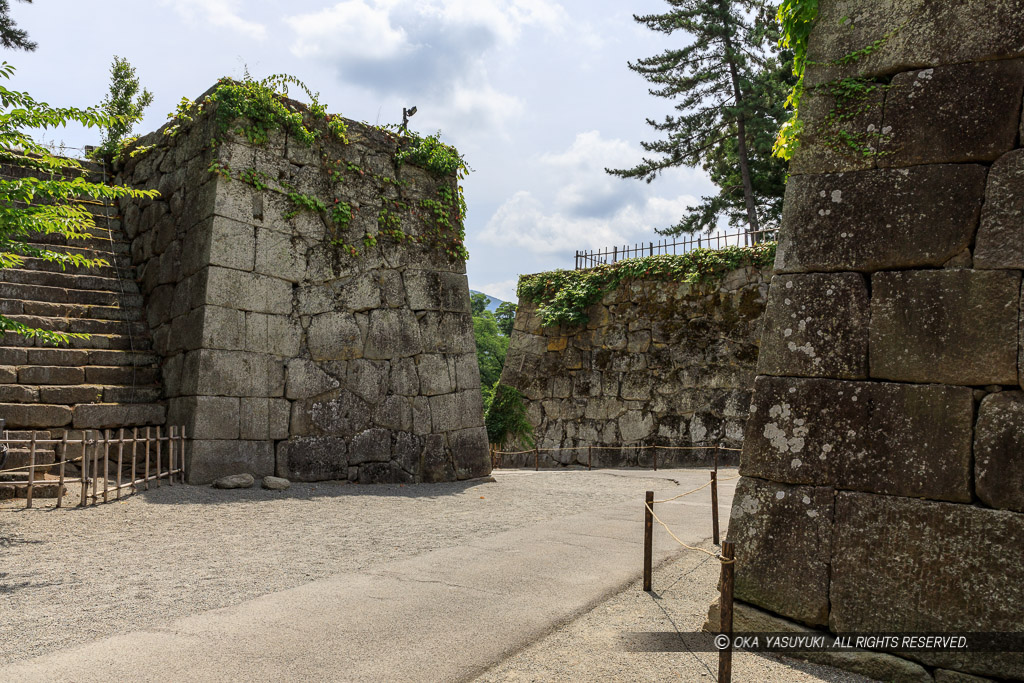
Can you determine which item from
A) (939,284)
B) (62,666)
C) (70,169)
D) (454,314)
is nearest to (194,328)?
(454,314)

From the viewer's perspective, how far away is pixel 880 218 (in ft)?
11.9

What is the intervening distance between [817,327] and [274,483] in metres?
6.51

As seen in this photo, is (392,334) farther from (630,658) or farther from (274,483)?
(630,658)

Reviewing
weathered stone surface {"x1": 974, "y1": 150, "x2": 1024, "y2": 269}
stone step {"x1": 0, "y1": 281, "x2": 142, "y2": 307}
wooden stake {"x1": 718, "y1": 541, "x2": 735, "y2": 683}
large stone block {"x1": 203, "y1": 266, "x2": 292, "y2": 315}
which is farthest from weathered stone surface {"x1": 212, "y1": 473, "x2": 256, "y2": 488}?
weathered stone surface {"x1": 974, "y1": 150, "x2": 1024, "y2": 269}

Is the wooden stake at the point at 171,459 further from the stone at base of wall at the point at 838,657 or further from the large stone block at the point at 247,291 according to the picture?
the stone at base of wall at the point at 838,657

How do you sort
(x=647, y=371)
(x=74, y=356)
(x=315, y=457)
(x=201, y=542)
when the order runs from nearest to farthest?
(x=201, y=542), (x=74, y=356), (x=315, y=457), (x=647, y=371)

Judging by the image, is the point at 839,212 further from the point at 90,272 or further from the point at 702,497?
the point at 90,272

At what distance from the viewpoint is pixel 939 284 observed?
346 cm

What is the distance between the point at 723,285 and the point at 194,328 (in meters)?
10.4

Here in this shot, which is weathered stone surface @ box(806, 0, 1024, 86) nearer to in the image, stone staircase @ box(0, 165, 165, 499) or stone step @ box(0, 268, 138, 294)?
stone staircase @ box(0, 165, 165, 499)

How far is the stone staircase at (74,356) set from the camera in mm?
7453

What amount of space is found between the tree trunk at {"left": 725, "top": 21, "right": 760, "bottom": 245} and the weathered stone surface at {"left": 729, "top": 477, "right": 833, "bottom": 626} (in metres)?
17.7

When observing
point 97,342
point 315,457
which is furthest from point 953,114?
point 97,342

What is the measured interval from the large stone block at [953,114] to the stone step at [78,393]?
27.6 feet
